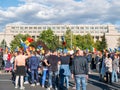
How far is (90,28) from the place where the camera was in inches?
6934

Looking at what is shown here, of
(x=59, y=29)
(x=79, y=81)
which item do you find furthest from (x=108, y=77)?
(x=59, y=29)

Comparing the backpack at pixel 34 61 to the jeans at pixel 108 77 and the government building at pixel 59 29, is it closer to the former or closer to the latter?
the jeans at pixel 108 77

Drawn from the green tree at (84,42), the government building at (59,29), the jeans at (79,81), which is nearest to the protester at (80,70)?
the jeans at (79,81)

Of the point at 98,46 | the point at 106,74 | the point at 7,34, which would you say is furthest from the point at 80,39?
the point at 106,74

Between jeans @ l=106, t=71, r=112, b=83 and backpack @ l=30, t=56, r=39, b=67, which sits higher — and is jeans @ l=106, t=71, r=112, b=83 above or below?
below

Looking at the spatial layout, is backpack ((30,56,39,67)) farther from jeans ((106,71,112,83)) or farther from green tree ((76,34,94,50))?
green tree ((76,34,94,50))

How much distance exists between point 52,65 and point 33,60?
4.37 feet

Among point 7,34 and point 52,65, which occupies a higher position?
point 7,34

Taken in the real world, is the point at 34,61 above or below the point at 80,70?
above

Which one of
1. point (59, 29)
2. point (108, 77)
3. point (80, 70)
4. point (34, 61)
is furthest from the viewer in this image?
point (59, 29)

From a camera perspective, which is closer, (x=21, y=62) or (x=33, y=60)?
(x=21, y=62)

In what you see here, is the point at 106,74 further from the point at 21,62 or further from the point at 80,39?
the point at 80,39

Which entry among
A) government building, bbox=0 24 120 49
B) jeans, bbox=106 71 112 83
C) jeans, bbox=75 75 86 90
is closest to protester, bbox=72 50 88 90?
jeans, bbox=75 75 86 90

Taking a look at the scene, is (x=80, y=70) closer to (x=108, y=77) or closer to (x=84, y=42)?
(x=108, y=77)
